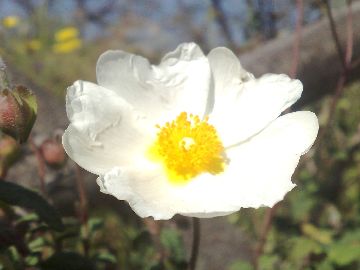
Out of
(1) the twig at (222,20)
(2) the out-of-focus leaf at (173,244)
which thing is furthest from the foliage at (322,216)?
(1) the twig at (222,20)

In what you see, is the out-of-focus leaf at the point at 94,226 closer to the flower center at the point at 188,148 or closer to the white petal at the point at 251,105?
the flower center at the point at 188,148

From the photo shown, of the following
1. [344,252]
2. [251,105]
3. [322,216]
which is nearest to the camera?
[251,105]

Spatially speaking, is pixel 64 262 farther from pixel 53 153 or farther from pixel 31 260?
pixel 53 153

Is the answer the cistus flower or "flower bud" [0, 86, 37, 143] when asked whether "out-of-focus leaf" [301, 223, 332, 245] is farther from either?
"flower bud" [0, 86, 37, 143]

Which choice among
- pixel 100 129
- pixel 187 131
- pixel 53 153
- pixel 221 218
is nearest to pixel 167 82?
pixel 187 131

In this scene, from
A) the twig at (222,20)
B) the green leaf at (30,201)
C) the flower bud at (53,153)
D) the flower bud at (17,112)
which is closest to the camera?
the flower bud at (17,112)

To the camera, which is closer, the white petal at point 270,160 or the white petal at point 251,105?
the white petal at point 270,160

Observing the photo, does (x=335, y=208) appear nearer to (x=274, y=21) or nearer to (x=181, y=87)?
(x=181, y=87)

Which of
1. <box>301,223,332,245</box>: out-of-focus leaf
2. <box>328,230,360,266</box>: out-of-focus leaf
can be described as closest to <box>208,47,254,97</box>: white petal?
<box>328,230,360,266</box>: out-of-focus leaf
